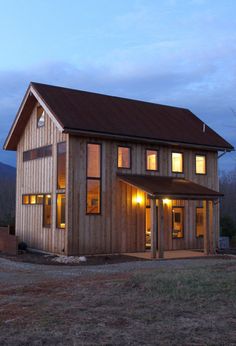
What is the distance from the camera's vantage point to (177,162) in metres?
22.1

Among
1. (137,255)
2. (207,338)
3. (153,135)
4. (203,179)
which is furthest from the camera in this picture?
(203,179)

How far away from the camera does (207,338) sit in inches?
240

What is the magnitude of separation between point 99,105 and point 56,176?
4058mm

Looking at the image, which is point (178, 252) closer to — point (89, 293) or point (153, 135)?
point (153, 135)

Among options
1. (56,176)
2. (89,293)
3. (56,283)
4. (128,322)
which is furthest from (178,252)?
(128,322)

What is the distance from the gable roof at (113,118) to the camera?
1905 centimetres

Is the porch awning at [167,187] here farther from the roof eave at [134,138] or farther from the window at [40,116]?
the window at [40,116]

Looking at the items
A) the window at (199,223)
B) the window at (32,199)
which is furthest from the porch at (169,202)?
the window at (32,199)

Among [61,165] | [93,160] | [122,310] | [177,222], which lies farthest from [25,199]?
[122,310]

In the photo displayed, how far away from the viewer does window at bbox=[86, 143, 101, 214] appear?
19031 mm

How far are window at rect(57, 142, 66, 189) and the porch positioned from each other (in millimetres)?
2334

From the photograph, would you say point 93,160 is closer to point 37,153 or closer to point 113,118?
point 113,118

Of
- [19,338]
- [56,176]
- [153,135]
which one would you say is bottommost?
[19,338]

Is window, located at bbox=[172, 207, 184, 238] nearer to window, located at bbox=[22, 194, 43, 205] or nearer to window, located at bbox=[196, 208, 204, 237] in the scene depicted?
window, located at bbox=[196, 208, 204, 237]
